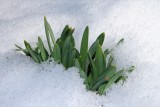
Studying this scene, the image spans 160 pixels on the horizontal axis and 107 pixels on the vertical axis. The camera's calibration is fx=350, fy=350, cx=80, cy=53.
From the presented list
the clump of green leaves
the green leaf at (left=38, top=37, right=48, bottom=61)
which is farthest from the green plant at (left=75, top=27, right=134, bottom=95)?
the green leaf at (left=38, top=37, right=48, bottom=61)

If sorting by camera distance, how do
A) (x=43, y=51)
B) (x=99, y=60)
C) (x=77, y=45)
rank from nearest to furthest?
(x=99, y=60) < (x=43, y=51) < (x=77, y=45)

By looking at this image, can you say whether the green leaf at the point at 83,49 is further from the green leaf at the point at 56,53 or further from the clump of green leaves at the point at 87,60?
the green leaf at the point at 56,53

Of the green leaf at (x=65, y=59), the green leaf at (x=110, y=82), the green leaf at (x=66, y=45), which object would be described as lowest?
the green leaf at (x=110, y=82)

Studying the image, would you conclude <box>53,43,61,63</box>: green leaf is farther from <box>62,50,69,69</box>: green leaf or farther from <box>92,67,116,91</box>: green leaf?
<box>92,67,116,91</box>: green leaf

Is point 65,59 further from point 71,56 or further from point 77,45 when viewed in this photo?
point 77,45

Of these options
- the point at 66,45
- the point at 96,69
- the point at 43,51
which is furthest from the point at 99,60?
the point at 43,51

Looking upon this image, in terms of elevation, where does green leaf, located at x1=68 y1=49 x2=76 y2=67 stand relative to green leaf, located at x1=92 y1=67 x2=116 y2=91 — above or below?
above

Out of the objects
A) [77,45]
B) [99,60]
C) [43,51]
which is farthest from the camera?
[77,45]

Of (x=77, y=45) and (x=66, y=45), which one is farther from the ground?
(x=66, y=45)

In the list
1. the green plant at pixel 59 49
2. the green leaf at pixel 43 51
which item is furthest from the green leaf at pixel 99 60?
the green leaf at pixel 43 51

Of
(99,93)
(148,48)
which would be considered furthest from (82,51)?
(148,48)
